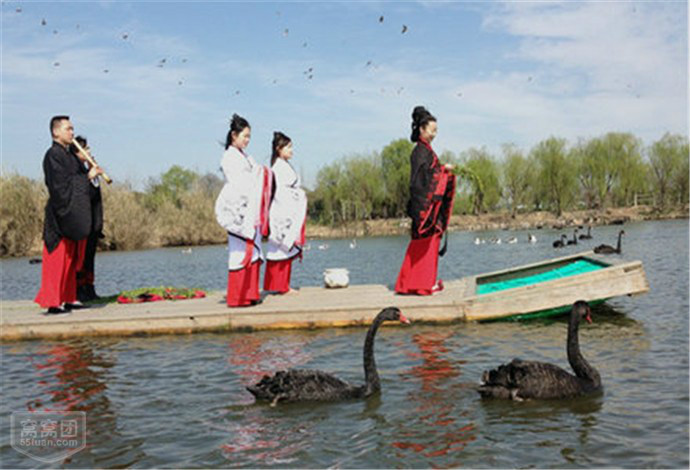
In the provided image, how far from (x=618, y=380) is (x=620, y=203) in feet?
222

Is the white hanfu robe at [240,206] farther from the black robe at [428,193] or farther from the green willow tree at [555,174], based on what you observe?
the green willow tree at [555,174]

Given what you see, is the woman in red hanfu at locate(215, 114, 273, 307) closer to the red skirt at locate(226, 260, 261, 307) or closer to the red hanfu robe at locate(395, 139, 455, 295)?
the red skirt at locate(226, 260, 261, 307)

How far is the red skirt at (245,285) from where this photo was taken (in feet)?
36.8

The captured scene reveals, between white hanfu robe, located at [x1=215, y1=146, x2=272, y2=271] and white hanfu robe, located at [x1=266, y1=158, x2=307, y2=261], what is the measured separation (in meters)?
1.05

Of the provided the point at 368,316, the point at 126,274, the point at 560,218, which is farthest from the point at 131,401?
the point at 560,218

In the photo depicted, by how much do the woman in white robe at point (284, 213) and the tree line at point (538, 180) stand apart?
176 feet

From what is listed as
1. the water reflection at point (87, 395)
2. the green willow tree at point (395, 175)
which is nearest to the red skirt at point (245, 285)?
the water reflection at point (87, 395)

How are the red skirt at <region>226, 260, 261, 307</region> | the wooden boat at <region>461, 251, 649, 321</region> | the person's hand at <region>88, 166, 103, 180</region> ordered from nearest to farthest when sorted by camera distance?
the wooden boat at <region>461, 251, 649, 321</region>, the red skirt at <region>226, 260, 261, 307</region>, the person's hand at <region>88, 166, 103, 180</region>

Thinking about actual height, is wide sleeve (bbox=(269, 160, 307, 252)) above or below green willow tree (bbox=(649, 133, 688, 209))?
below

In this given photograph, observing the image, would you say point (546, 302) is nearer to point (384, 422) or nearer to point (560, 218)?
point (384, 422)

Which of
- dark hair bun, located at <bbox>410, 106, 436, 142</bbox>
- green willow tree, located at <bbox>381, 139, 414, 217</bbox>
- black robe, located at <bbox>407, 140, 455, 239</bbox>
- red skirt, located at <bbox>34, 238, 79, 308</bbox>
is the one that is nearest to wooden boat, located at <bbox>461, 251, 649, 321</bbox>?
black robe, located at <bbox>407, 140, 455, 239</bbox>

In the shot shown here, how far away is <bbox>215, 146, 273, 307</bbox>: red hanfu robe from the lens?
1111cm

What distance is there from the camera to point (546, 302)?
34.6ft

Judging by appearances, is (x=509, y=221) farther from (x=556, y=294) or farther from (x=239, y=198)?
(x=239, y=198)
